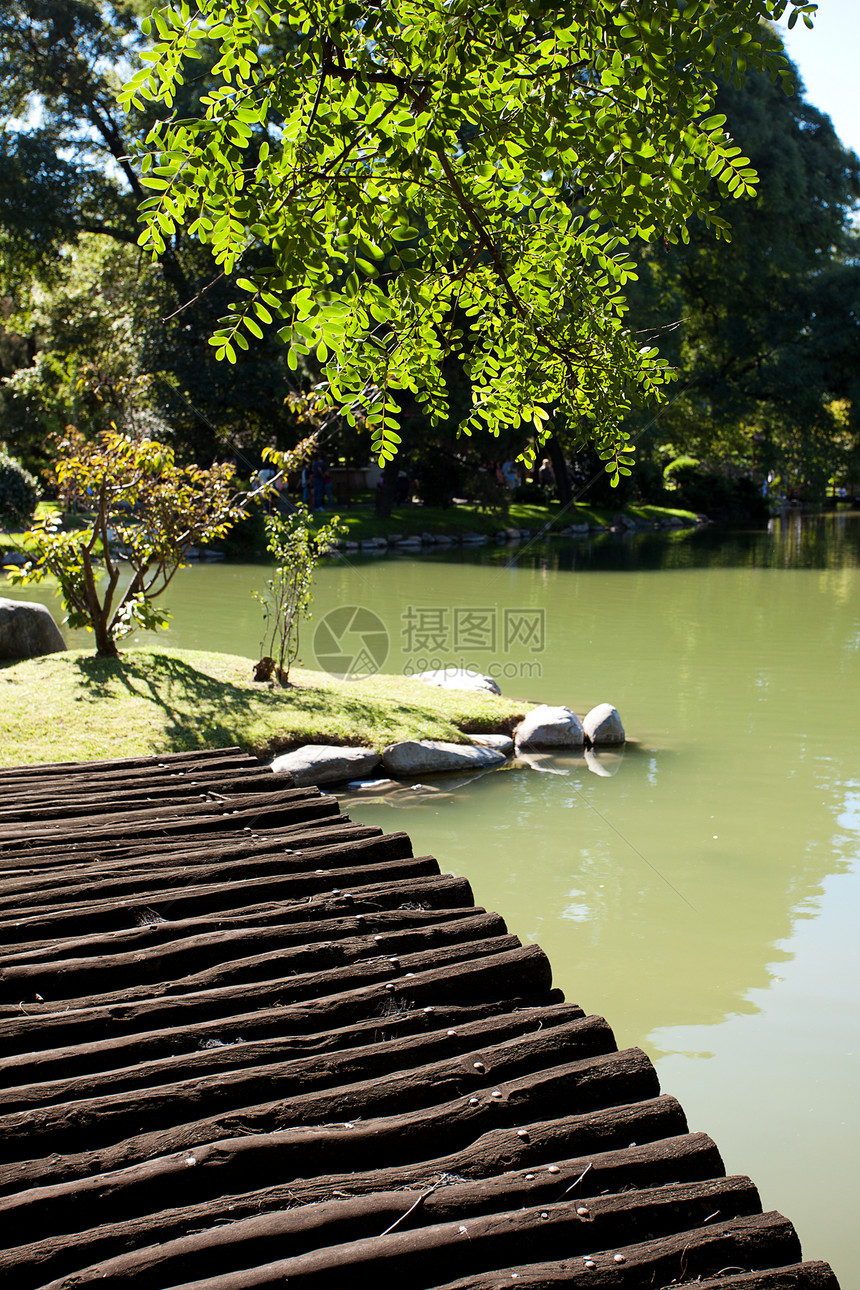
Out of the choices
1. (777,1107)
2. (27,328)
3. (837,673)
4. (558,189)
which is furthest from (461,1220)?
(27,328)

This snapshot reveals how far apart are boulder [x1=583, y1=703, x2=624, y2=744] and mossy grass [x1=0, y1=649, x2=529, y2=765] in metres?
0.79

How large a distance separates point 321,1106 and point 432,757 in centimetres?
623

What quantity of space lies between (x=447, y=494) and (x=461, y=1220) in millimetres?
31474

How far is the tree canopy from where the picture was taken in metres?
3.28

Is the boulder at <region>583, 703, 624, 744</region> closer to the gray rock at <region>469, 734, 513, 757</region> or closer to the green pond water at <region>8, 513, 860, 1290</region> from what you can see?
the green pond water at <region>8, 513, 860, 1290</region>

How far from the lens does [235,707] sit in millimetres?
9203

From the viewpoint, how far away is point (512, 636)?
615 inches

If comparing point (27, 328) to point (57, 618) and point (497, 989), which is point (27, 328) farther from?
point (497, 989)

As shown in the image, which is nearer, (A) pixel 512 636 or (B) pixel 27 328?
(A) pixel 512 636

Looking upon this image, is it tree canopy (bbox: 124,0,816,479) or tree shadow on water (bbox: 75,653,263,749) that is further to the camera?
tree shadow on water (bbox: 75,653,263,749)

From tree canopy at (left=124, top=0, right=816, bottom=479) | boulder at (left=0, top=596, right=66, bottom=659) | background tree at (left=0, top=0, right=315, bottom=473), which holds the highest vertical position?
background tree at (left=0, top=0, right=315, bottom=473)

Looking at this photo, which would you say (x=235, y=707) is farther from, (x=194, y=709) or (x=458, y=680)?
(x=458, y=680)

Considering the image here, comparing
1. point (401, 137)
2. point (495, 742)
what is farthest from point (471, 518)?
point (401, 137)

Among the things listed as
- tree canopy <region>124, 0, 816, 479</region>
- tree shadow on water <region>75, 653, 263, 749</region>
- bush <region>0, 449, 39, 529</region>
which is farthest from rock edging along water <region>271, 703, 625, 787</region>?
bush <region>0, 449, 39, 529</region>
